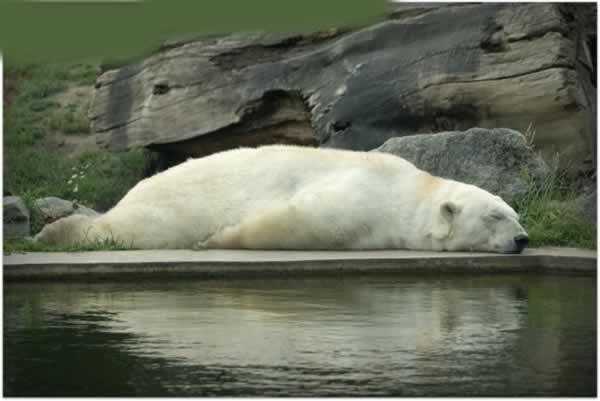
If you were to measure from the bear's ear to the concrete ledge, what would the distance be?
245mm

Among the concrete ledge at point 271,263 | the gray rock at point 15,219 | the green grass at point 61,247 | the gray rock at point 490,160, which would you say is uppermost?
the gray rock at point 490,160

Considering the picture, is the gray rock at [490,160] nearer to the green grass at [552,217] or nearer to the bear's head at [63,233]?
the green grass at [552,217]

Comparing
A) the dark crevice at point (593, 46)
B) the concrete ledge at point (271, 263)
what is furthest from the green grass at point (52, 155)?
the dark crevice at point (593, 46)

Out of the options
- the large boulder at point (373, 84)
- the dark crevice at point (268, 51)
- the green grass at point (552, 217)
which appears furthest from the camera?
the dark crevice at point (268, 51)

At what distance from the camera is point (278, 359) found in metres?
4.32

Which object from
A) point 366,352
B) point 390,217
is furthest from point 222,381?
point 390,217

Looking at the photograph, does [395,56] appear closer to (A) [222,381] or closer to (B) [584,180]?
(B) [584,180]

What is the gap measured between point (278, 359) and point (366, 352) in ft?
1.41

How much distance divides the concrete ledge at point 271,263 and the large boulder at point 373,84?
116 inches

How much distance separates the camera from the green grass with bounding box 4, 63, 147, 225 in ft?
41.4

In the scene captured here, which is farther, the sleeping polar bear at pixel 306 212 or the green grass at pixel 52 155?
the green grass at pixel 52 155

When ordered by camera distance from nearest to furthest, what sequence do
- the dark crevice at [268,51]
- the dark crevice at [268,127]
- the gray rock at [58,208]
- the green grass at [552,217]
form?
the green grass at [552,217] → the gray rock at [58,208] → the dark crevice at [268,127] → the dark crevice at [268,51]

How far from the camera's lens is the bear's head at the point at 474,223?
786 centimetres

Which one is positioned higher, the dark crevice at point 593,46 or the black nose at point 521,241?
the dark crevice at point 593,46
